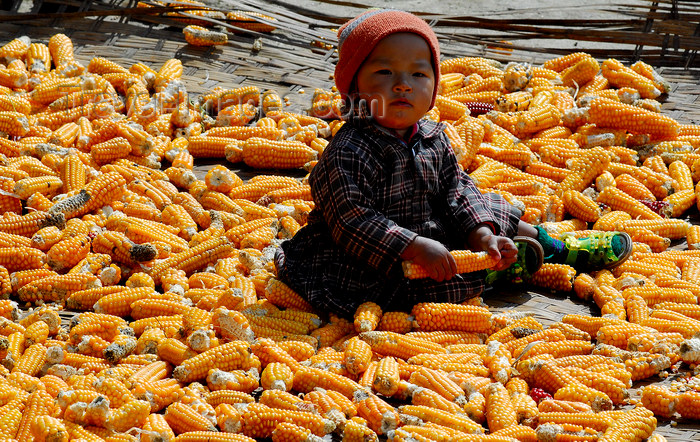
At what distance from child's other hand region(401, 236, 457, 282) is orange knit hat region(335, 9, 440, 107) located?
30.4 inches

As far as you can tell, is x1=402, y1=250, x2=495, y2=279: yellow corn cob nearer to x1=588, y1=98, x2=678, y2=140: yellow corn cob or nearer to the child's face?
the child's face

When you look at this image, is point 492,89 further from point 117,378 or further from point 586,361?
point 117,378

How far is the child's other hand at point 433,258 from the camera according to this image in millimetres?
3666

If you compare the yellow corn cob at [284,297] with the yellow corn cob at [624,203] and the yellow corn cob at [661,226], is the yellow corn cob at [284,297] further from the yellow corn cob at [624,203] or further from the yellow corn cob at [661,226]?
the yellow corn cob at [624,203]

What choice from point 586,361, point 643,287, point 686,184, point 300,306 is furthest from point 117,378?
Result: point 686,184

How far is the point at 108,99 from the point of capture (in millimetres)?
5723

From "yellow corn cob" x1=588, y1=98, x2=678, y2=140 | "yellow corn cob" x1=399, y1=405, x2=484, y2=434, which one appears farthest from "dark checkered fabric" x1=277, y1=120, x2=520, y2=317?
"yellow corn cob" x1=588, y1=98, x2=678, y2=140

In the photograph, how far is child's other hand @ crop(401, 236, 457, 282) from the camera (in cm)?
367

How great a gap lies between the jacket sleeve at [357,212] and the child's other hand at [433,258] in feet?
0.13

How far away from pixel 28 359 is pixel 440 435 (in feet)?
5.62

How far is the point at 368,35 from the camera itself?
3779 mm

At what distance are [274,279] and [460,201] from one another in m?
0.98

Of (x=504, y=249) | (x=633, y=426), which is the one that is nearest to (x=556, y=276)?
(x=504, y=249)

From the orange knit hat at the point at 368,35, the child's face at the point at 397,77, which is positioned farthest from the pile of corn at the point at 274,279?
the orange knit hat at the point at 368,35
